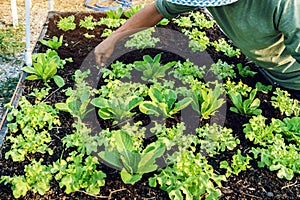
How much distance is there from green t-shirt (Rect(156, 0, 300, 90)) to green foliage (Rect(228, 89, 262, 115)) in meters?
0.24

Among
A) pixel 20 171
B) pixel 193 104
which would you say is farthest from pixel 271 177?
pixel 20 171

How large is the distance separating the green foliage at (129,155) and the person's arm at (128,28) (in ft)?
2.58

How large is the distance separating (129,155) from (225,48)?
1.37 m

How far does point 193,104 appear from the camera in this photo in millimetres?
2365

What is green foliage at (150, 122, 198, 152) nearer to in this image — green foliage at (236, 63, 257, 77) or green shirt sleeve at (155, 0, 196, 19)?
green shirt sleeve at (155, 0, 196, 19)

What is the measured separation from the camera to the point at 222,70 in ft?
9.02

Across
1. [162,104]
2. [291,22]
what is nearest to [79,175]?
[162,104]

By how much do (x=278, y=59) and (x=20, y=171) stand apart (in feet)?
4.92

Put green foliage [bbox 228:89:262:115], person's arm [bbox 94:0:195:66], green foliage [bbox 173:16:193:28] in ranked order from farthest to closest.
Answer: green foliage [bbox 173:16:193:28] < person's arm [bbox 94:0:195:66] < green foliage [bbox 228:89:262:115]

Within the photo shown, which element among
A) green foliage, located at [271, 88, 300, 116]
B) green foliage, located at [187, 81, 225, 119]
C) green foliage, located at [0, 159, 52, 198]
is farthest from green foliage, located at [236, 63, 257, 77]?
green foliage, located at [0, 159, 52, 198]

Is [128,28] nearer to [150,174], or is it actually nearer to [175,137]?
[175,137]

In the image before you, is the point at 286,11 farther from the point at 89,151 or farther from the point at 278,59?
the point at 89,151

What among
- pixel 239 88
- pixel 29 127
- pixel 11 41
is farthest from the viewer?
pixel 11 41

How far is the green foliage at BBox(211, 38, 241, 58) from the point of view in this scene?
9.77 feet
